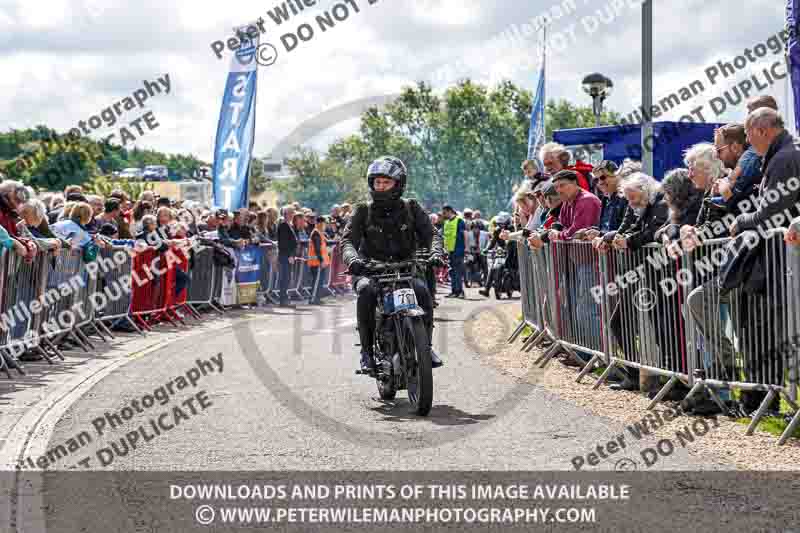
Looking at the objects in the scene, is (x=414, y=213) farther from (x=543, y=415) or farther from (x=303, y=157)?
(x=303, y=157)

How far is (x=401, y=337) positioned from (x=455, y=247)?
18.3m

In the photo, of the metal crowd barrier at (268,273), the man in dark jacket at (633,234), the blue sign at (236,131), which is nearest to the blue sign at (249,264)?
the metal crowd barrier at (268,273)

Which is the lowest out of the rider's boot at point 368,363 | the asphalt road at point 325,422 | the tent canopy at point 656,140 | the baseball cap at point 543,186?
the asphalt road at point 325,422

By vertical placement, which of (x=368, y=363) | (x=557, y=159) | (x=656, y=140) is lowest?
(x=368, y=363)

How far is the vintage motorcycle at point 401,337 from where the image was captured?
8750 mm

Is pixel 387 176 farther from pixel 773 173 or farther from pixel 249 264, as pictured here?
pixel 249 264

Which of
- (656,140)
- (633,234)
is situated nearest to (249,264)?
(656,140)

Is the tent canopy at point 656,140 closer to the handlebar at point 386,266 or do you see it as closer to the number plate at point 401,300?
the handlebar at point 386,266

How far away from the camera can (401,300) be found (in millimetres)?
9172

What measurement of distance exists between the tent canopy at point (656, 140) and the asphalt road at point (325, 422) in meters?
5.71

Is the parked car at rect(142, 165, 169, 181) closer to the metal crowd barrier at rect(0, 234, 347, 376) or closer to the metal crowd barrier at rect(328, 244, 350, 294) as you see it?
the metal crowd barrier at rect(328, 244, 350, 294)

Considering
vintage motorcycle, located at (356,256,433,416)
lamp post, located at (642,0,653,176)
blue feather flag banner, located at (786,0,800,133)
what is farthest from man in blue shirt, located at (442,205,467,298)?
vintage motorcycle, located at (356,256,433,416)

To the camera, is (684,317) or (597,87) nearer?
(684,317)

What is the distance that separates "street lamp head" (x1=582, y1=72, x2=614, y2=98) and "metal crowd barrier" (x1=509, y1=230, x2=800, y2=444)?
12.9 metres
